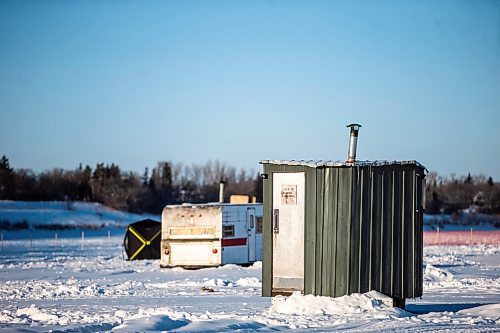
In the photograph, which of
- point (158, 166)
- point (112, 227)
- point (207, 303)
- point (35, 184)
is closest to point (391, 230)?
point (207, 303)

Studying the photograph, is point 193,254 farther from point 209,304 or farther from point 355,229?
point 355,229

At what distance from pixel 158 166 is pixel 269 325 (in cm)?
13065

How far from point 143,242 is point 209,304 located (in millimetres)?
16802

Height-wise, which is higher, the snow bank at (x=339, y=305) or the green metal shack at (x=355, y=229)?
the green metal shack at (x=355, y=229)

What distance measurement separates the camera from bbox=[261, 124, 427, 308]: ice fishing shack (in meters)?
15.0

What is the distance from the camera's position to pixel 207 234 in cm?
2859

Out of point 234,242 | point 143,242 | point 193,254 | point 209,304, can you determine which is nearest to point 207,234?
point 193,254

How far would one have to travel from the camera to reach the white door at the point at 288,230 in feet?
51.5

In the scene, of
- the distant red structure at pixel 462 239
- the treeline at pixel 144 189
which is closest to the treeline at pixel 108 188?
the treeline at pixel 144 189

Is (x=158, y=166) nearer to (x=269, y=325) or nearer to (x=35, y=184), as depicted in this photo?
(x=35, y=184)

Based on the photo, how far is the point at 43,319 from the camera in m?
14.4

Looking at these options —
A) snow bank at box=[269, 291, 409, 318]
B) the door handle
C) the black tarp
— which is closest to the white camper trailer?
the black tarp

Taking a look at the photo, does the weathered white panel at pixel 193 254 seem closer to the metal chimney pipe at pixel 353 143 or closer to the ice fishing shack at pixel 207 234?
the ice fishing shack at pixel 207 234

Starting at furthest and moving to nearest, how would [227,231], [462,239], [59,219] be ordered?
[59,219], [462,239], [227,231]
